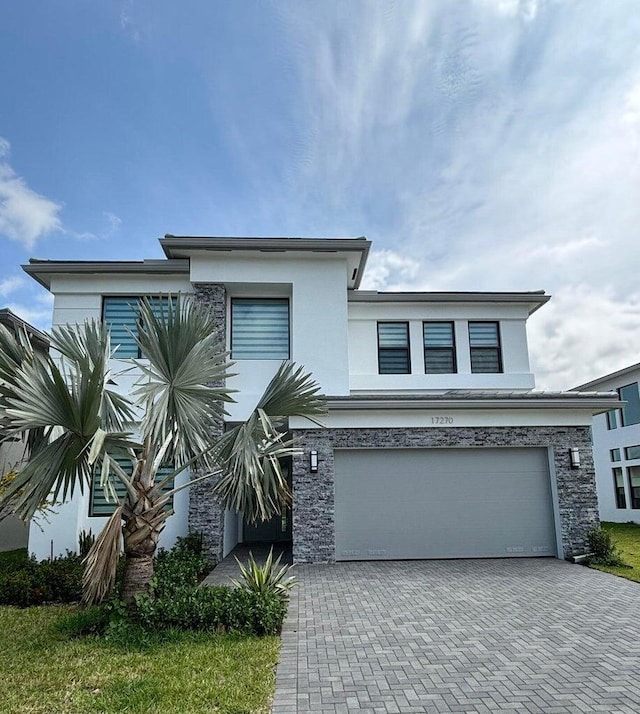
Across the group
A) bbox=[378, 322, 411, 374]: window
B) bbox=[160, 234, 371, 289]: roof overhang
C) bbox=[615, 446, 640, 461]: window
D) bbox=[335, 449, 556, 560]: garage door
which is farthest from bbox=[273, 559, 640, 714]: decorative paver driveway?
bbox=[615, 446, 640, 461]: window

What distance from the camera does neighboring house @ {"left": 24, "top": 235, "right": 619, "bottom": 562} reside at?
40.8 ft

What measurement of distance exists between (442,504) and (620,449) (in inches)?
597

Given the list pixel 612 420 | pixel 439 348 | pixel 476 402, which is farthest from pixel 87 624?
pixel 612 420

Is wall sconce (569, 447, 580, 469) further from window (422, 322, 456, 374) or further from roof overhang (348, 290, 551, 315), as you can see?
roof overhang (348, 290, 551, 315)

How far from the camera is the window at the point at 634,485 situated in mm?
22469

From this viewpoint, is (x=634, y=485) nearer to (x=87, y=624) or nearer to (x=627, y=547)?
(x=627, y=547)

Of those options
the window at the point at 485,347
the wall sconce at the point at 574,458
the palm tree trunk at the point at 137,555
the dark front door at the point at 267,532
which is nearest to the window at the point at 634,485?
the window at the point at 485,347

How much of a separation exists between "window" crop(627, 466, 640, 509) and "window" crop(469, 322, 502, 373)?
36.7ft

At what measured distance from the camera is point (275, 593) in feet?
25.3

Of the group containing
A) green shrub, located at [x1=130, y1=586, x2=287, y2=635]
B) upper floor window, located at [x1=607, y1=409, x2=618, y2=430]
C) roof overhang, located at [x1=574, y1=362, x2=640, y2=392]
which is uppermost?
roof overhang, located at [x1=574, y1=362, x2=640, y2=392]

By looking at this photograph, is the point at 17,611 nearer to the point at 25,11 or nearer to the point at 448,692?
the point at 448,692

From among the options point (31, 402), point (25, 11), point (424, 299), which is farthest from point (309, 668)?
point (25, 11)

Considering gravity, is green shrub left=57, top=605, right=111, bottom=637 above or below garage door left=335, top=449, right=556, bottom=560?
below

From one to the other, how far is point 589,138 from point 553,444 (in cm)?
725
